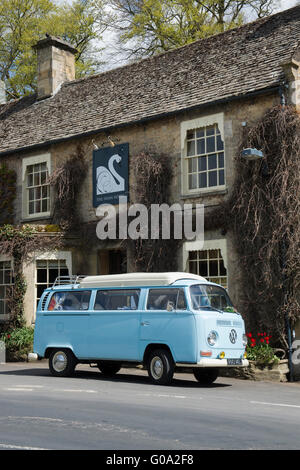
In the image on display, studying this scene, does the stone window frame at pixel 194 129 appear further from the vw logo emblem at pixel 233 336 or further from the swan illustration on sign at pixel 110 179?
the vw logo emblem at pixel 233 336

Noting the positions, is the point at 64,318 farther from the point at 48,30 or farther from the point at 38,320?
the point at 48,30

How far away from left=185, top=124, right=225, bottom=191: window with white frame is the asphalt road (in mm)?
5807

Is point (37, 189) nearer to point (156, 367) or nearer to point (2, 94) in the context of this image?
point (156, 367)

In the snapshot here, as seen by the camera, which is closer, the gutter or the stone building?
the gutter

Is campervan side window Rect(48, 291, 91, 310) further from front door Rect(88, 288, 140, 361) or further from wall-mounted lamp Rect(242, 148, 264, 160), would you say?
wall-mounted lamp Rect(242, 148, 264, 160)

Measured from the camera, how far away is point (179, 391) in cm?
1046

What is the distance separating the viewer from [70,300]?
12867mm

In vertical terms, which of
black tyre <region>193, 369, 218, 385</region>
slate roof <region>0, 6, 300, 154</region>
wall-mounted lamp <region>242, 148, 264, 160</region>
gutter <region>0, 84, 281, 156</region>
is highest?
slate roof <region>0, 6, 300, 154</region>

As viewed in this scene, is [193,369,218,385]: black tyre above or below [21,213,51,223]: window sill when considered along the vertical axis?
below

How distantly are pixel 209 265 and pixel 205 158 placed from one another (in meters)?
2.85

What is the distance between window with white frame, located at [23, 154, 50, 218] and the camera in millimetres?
20000

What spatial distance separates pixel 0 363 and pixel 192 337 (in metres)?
7.97

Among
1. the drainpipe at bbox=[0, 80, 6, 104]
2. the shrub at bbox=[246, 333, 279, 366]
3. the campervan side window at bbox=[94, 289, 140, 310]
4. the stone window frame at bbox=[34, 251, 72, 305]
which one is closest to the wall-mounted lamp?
the shrub at bbox=[246, 333, 279, 366]
